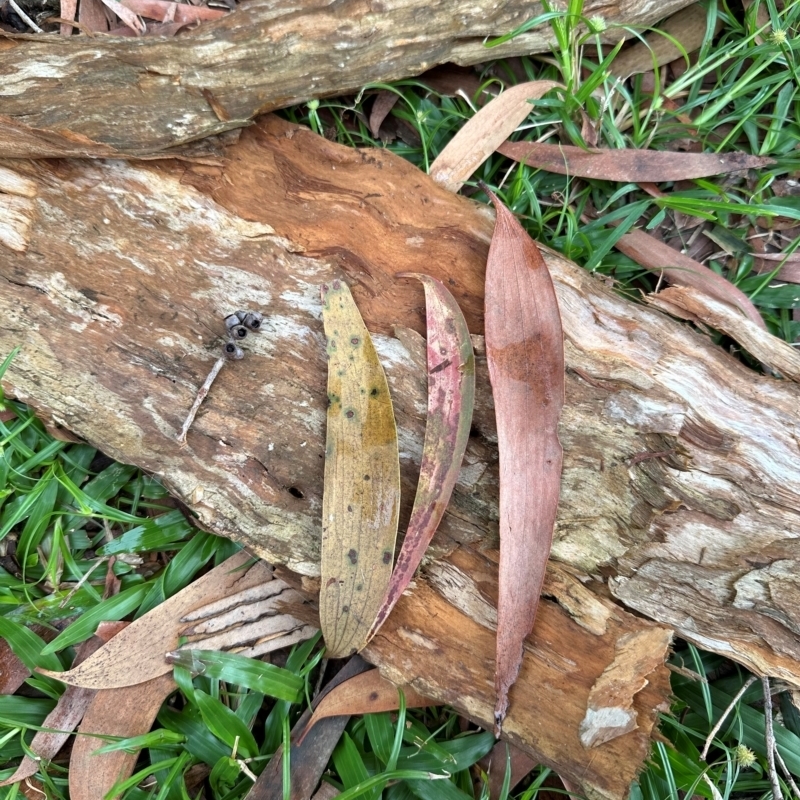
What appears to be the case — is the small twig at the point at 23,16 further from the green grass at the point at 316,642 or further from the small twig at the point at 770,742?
the small twig at the point at 770,742

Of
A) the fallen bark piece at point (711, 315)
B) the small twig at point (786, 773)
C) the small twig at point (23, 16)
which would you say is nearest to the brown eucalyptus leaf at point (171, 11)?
the small twig at point (23, 16)

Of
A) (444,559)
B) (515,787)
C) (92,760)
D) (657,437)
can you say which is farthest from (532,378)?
(92,760)

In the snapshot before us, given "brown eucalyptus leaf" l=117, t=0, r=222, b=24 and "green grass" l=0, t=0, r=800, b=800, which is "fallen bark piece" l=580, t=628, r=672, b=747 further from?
"brown eucalyptus leaf" l=117, t=0, r=222, b=24

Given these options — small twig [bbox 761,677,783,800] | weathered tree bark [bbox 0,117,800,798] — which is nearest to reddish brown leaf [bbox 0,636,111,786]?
weathered tree bark [bbox 0,117,800,798]

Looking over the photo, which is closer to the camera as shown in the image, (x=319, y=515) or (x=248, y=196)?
(x=319, y=515)

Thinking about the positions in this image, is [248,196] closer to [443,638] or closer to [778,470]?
[443,638]

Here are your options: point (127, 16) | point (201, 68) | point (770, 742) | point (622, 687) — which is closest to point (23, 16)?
point (127, 16)
